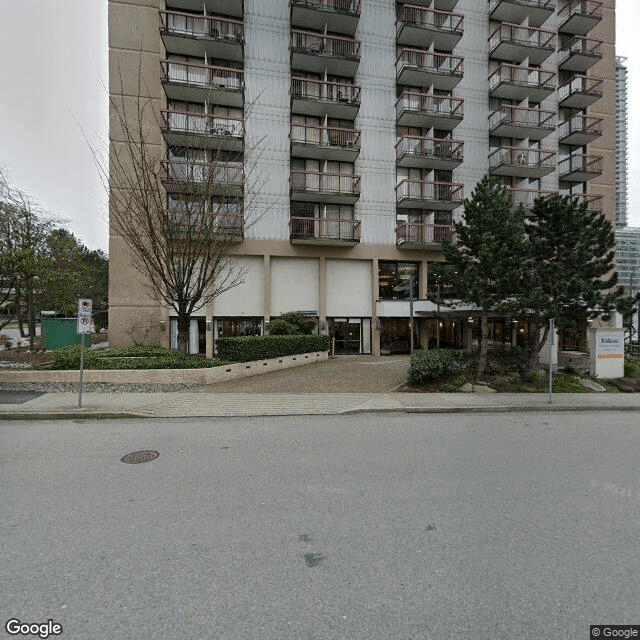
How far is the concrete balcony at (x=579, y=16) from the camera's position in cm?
2325

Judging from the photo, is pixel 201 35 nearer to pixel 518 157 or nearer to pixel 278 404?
pixel 518 157

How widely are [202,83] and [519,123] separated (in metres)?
20.0

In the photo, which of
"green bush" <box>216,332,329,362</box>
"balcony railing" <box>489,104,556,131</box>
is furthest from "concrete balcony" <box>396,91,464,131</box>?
"green bush" <box>216,332,329,362</box>

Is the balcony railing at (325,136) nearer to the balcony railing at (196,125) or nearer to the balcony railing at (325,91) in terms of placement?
the balcony railing at (325,91)

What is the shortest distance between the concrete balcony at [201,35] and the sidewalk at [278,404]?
19540 mm

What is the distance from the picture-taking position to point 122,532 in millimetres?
3477

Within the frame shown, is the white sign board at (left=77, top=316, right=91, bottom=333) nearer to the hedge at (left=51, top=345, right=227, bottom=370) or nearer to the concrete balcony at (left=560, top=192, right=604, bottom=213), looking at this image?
the hedge at (left=51, top=345, right=227, bottom=370)

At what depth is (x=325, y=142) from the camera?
65.0ft

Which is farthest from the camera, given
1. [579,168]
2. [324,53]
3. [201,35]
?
[579,168]

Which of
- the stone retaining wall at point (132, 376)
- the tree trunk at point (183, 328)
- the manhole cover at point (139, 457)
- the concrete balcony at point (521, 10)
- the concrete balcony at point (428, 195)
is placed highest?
the concrete balcony at point (521, 10)

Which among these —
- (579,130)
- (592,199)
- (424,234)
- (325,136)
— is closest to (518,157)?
(579,130)

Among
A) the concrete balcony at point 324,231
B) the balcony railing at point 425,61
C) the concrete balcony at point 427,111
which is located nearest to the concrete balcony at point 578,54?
the balcony railing at point 425,61

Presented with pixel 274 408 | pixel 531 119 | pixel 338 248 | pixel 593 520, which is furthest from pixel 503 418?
pixel 531 119

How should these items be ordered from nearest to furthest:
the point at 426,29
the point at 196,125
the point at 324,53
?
the point at 196,125 < the point at 324,53 < the point at 426,29
